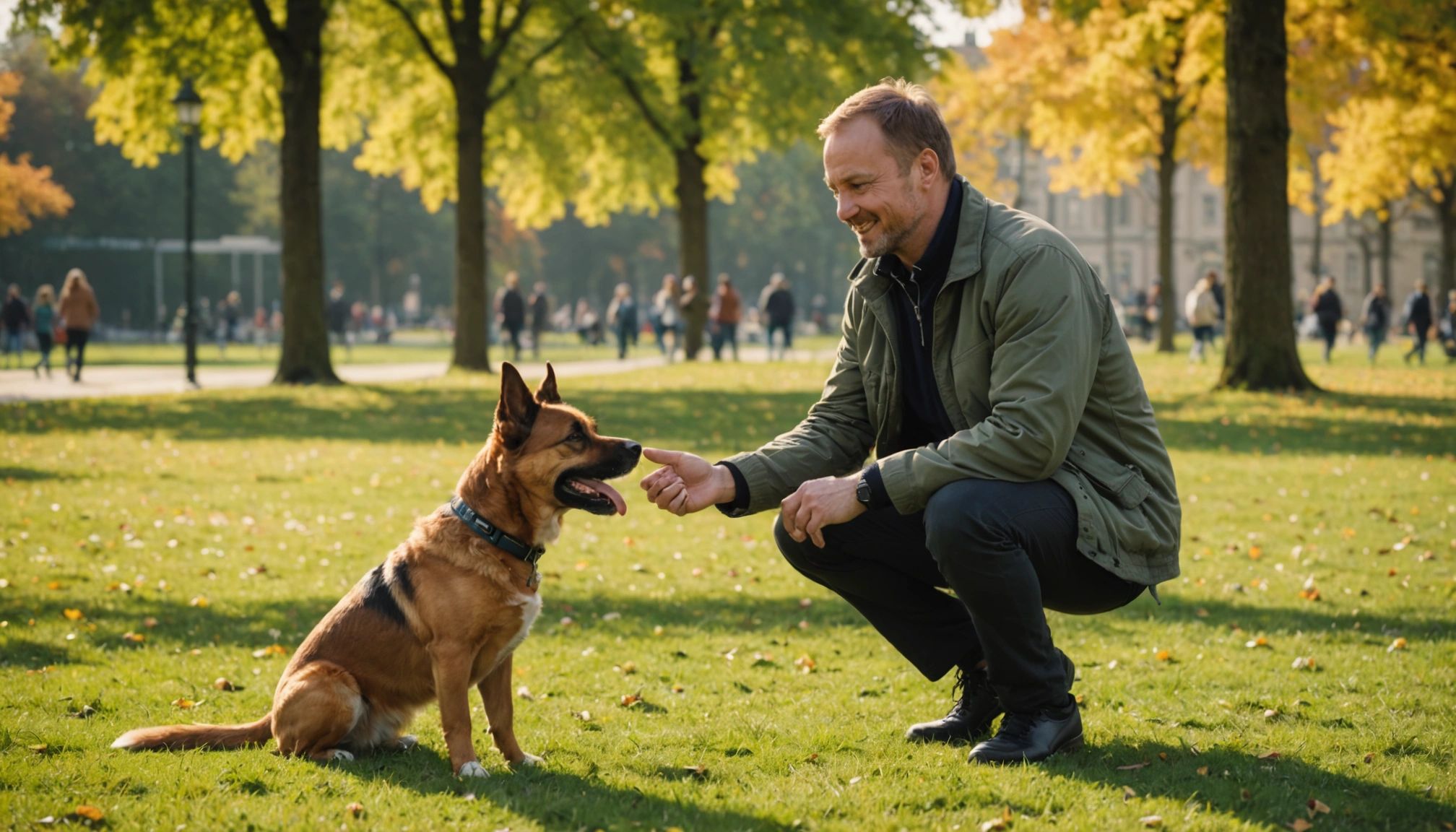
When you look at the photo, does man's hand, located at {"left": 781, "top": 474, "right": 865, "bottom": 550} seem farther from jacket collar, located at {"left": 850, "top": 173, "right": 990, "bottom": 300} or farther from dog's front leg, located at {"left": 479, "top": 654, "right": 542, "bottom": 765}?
dog's front leg, located at {"left": 479, "top": 654, "right": 542, "bottom": 765}

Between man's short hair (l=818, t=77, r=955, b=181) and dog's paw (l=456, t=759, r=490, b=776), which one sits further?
dog's paw (l=456, t=759, r=490, b=776)

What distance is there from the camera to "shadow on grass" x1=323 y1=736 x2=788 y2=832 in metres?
3.79

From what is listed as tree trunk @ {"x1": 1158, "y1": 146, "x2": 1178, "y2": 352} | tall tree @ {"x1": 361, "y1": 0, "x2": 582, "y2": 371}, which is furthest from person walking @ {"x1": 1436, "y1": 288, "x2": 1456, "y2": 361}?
tall tree @ {"x1": 361, "y1": 0, "x2": 582, "y2": 371}

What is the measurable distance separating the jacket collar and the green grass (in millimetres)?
31092

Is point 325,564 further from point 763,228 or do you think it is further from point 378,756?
point 763,228

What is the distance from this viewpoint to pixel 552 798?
13.3 feet

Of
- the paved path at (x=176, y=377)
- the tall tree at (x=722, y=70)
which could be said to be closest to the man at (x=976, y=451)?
the tall tree at (x=722, y=70)

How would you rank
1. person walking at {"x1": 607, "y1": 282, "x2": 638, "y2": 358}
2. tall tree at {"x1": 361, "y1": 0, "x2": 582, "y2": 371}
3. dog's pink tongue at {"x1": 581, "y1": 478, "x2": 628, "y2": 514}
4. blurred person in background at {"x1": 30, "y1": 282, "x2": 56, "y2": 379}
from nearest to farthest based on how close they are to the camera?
dog's pink tongue at {"x1": 581, "y1": 478, "x2": 628, "y2": 514} → tall tree at {"x1": 361, "y1": 0, "x2": 582, "y2": 371} → blurred person in background at {"x1": 30, "y1": 282, "x2": 56, "y2": 379} → person walking at {"x1": 607, "y1": 282, "x2": 638, "y2": 358}

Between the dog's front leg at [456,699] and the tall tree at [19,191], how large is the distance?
4622cm

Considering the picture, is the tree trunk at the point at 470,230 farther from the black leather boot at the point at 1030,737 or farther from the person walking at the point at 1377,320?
the black leather boot at the point at 1030,737

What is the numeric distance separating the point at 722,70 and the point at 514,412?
20.7 m

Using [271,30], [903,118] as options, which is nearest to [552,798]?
[903,118]

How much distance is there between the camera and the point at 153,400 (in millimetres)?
20094

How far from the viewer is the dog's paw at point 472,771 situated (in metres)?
4.30
